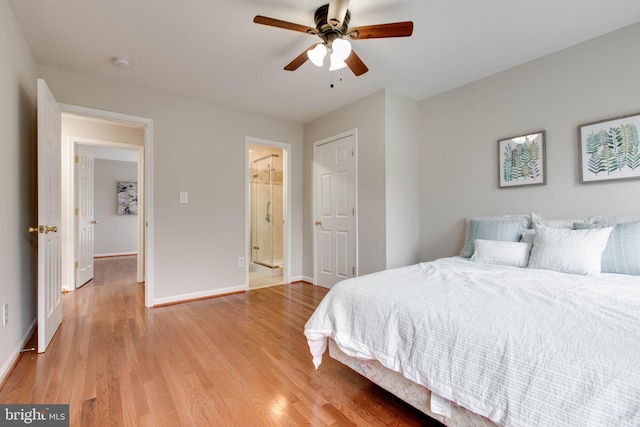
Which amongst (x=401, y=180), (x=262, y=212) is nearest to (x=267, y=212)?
(x=262, y=212)

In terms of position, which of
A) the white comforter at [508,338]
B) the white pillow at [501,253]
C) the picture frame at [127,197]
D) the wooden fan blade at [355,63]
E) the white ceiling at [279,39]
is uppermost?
the white ceiling at [279,39]

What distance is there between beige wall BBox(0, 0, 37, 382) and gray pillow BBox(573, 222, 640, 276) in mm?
3885

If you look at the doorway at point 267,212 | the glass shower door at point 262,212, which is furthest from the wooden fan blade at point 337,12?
the glass shower door at point 262,212

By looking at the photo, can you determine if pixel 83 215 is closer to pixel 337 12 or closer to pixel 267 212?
pixel 267 212

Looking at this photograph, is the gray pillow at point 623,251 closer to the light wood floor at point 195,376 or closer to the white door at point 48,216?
the light wood floor at point 195,376

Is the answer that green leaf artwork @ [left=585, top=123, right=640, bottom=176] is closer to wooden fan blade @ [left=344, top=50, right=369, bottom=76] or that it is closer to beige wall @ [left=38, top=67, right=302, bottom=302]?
wooden fan blade @ [left=344, top=50, right=369, bottom=76]

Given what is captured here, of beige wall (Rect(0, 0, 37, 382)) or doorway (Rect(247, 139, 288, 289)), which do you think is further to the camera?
doorway (Rect(247, 139, 288, 289))

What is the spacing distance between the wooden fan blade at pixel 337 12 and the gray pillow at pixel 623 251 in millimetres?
2289

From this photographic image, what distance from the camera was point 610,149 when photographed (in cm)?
229

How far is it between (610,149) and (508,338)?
7.30 ft

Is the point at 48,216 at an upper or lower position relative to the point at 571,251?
upper

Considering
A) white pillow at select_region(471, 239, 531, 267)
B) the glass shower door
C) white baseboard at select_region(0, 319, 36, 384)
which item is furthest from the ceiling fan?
the glass shower door

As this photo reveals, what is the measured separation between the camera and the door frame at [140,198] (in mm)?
3041

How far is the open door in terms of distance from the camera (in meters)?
2.11
